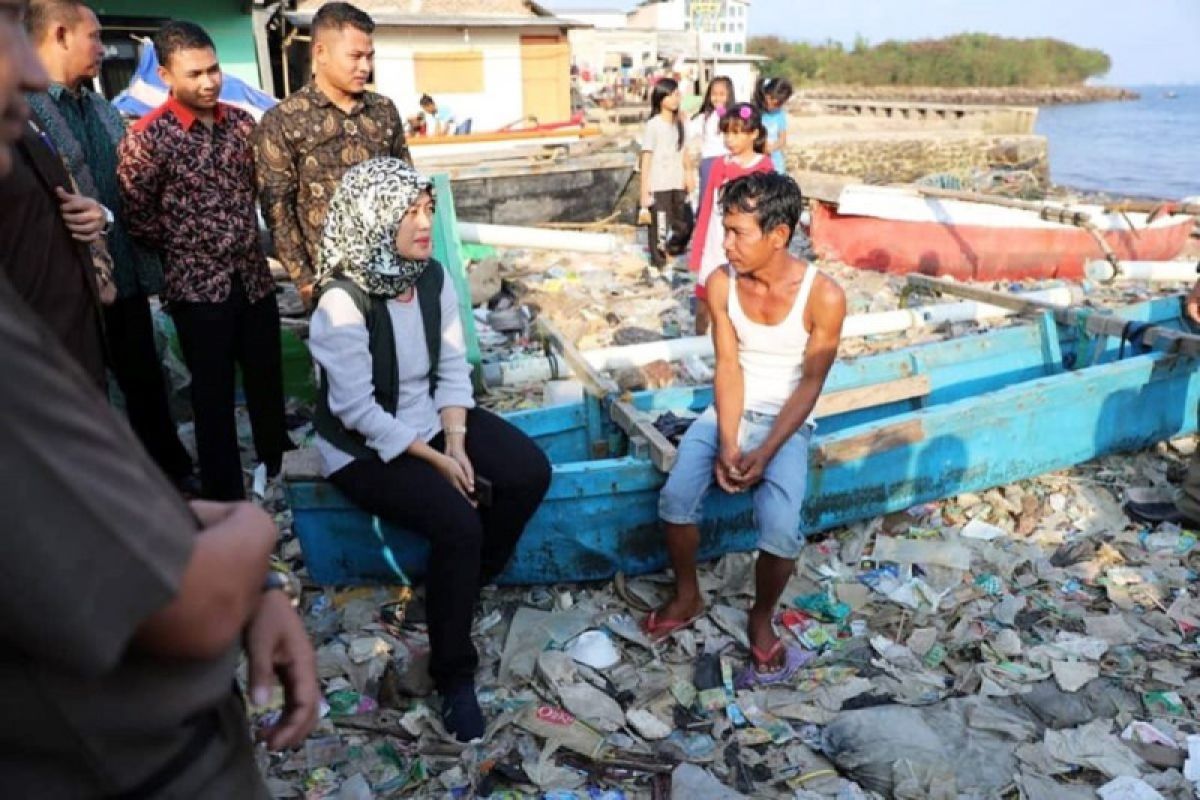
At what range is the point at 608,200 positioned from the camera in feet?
38.3

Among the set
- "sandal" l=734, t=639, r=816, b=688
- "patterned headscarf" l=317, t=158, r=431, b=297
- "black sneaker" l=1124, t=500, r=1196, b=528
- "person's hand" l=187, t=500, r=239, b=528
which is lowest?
"sandal" l=734, t=639, r=816, b=688

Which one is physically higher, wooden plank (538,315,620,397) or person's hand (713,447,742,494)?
wooden plank (538,315,620,397)

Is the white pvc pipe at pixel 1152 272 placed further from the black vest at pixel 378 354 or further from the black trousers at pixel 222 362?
the black trousers at pixel 222 362

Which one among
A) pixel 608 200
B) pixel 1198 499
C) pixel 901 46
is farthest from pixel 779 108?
pixel 901 46

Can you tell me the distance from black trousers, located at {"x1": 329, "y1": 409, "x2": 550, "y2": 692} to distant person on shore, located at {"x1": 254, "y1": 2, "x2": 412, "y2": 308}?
4.18 feet

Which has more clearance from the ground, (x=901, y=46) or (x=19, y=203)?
(x=901, y=46)

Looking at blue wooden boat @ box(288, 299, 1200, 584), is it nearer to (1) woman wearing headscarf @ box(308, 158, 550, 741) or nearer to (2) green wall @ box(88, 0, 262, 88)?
(1) woman wearing headscarf @ box(308, 158, 550, 741)

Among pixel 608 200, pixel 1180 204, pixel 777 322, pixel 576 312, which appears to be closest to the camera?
pixel 777 322

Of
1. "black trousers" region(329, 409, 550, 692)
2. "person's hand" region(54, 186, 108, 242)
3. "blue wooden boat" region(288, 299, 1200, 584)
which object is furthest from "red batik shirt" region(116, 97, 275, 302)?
"black trousers" region(329, 409, 550, 692)

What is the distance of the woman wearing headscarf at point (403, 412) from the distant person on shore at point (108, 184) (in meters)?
0.91

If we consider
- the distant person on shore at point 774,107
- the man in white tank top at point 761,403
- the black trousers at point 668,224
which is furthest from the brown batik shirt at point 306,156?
the black trousers at point 668,224

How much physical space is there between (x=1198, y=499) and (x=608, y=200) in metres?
8.98

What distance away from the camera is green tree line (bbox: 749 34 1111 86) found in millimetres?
68375

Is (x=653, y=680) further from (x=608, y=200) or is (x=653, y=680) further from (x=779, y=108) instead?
(x=608, y=200)
